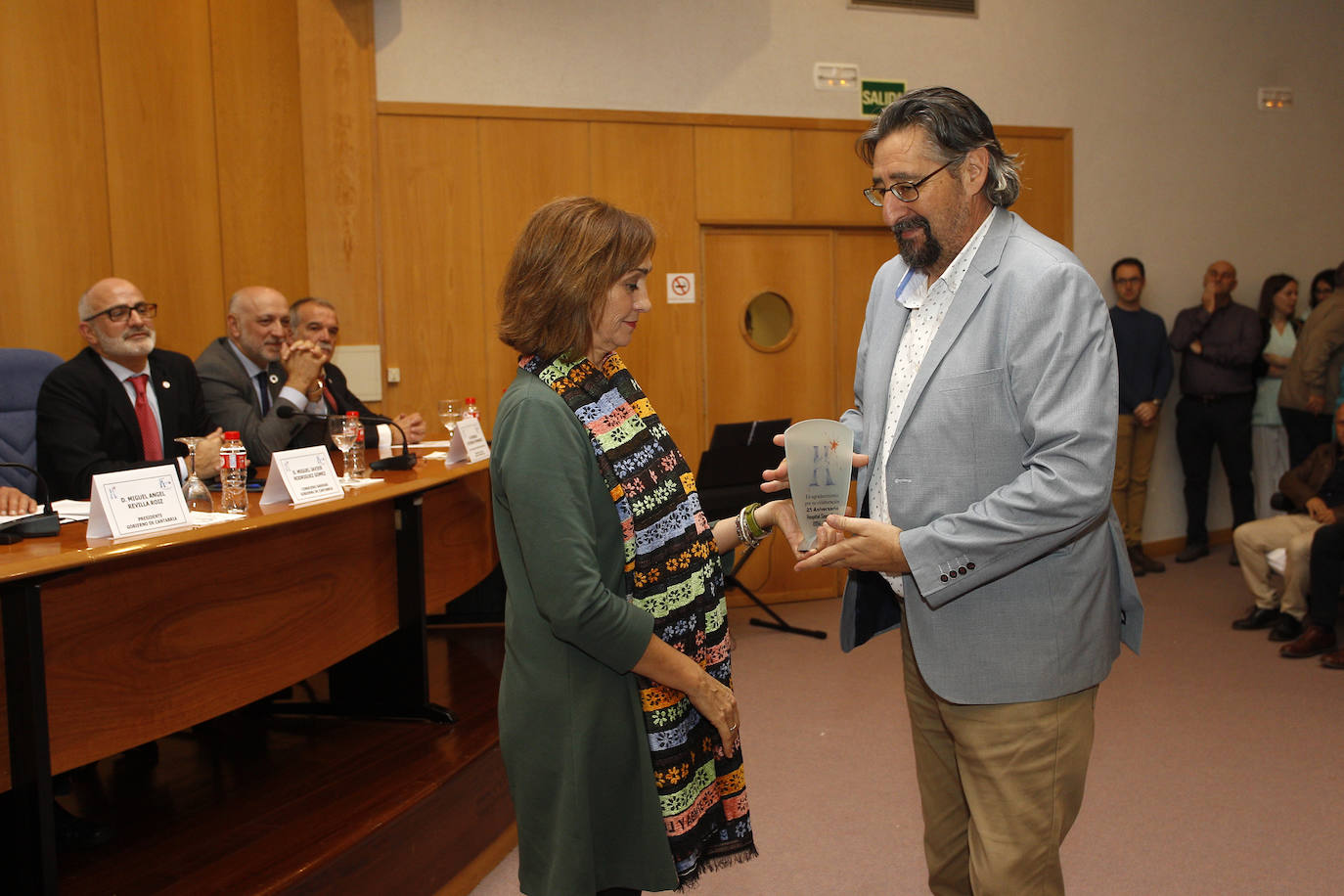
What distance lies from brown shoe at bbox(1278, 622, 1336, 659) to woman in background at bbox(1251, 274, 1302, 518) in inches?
96.6

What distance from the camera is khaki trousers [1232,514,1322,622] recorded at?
4.77 m

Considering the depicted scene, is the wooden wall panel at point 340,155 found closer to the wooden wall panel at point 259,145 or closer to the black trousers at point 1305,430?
the wooden wall panel at point 259,145

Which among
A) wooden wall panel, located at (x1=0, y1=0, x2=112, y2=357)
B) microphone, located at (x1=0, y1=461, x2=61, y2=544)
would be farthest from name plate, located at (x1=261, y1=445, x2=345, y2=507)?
wooden wall panel, located at (x1=0, y1=0, x2=112, y2=357)

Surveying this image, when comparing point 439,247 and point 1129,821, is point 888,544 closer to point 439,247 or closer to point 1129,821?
point 1129,821

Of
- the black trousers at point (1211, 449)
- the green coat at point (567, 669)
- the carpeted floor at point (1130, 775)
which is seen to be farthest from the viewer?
the black trousers at point (1211, 449)

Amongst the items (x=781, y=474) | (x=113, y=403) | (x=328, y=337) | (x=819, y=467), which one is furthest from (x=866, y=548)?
(x=328, y=337)

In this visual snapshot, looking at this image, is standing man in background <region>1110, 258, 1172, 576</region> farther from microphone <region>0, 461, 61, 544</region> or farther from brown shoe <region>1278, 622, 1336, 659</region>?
microphone <region>0, 461, 61, 544</region>

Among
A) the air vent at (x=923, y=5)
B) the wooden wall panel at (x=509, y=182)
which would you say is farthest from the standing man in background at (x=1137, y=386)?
the wooden wall panel at (x=509, y=182)

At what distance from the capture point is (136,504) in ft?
7.10

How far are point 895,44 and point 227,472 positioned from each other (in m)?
4.99

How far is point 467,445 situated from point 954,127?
7.68 feet

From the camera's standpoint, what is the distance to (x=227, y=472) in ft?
8.19

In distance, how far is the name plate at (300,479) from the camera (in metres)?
2.56

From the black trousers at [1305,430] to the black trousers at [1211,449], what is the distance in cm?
33
